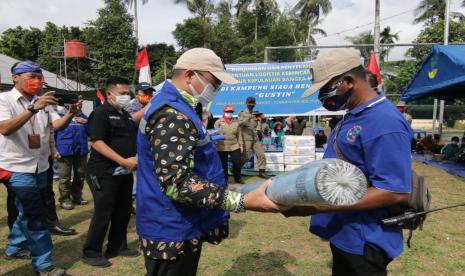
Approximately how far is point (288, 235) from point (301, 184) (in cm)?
377

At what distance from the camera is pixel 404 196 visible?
1658 mm

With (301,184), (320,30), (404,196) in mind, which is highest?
(320,30)

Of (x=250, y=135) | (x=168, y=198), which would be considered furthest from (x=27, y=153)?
(x=250, y=135)

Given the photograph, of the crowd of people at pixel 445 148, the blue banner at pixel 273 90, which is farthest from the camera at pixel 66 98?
the crowd of people at pixel 445 148

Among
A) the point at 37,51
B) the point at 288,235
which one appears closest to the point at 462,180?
the point at 288,235

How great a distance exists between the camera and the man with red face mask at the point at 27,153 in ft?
9.93

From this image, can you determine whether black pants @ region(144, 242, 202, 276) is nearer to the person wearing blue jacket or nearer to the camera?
the camera

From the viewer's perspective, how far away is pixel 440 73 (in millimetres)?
8664

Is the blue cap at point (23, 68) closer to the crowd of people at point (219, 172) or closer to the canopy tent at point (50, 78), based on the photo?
the crowd of people at point (219, 172)

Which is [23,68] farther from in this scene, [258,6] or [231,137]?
[258,6]

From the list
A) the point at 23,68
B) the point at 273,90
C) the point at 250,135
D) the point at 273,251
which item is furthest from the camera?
the point at 273,90

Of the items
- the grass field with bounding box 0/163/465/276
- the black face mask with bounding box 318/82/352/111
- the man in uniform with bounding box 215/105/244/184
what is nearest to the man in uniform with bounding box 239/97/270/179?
the man in uniform with bounding box 215/105/244/184

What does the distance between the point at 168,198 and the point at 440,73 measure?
29.3ft

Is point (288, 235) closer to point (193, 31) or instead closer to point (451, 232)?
point (451, 232)
